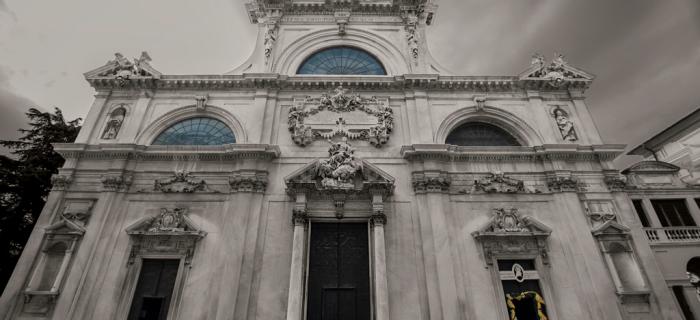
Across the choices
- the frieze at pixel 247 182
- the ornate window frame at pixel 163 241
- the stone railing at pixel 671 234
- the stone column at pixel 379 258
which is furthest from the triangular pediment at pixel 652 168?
the ornate window frame at pixel 163 241

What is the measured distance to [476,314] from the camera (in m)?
10.9

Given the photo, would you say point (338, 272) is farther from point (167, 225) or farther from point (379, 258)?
Result: point (167, 225)

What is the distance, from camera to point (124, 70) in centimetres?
1577

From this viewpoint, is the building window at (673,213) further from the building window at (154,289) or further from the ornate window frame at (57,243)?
the ornate window frame at (57,243)

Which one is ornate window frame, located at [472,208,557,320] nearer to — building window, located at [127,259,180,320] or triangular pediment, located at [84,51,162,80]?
building window, located at [127,259,180,320]

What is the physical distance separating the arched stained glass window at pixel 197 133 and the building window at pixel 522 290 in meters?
12.6

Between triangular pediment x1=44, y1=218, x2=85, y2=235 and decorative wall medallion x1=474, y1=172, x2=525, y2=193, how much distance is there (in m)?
15.5

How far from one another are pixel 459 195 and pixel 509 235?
2.32 m

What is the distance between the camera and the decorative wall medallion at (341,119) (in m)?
14.3

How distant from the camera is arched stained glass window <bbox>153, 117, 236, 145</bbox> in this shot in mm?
14875

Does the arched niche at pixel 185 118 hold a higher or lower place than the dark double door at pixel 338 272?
higher

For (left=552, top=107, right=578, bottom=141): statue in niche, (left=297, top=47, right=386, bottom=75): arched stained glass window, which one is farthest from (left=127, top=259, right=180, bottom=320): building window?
(left=552, top=107, right=578, bottom=141): statue in niche

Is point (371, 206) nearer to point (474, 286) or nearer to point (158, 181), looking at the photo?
point (474, 286)

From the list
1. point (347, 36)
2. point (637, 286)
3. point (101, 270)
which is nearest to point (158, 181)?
point (101, 270)
